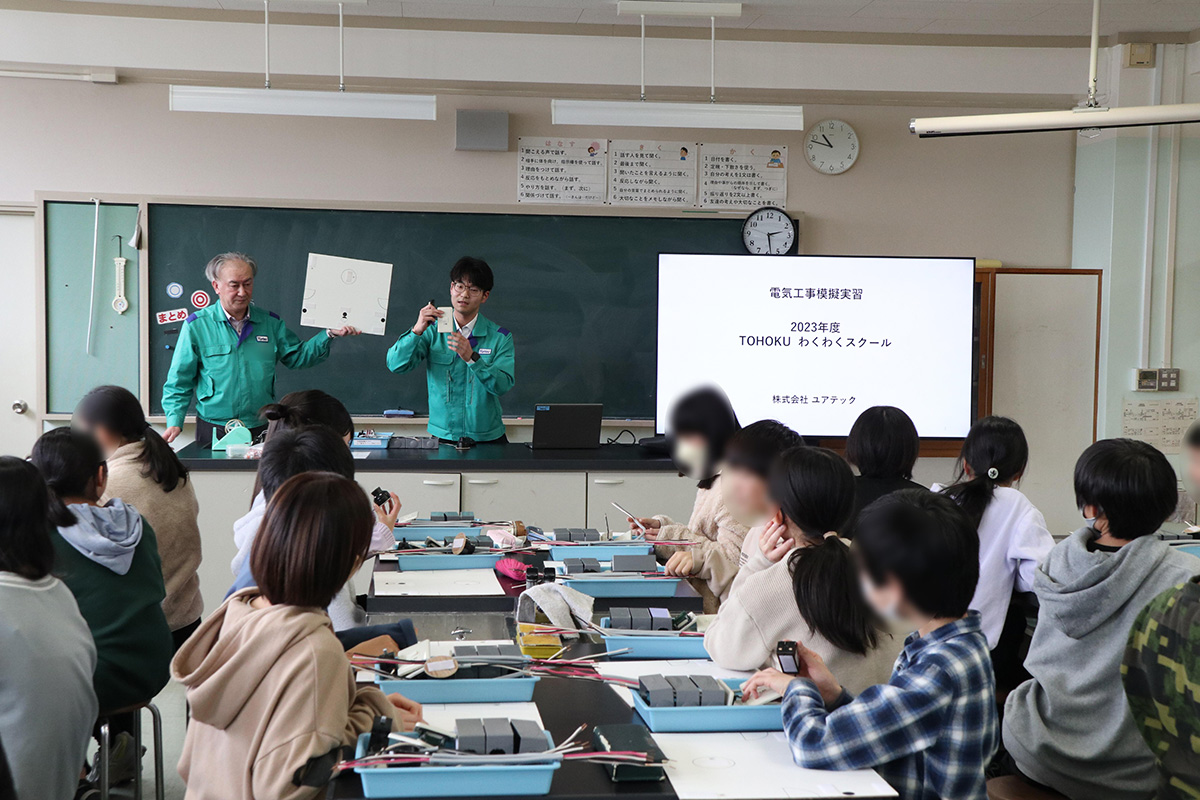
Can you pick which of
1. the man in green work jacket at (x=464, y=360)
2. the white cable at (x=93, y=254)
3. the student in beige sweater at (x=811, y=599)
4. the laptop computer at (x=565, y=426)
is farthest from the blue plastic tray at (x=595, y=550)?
the white cable at (x=93, y=254)

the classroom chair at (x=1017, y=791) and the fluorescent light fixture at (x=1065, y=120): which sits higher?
the fluorescent light fixture at (x=1065, y=120)

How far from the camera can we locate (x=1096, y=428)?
504cm

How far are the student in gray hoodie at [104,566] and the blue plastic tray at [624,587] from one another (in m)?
0.94

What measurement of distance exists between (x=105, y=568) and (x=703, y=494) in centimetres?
161

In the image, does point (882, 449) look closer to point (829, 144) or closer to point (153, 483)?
point (153, 483)

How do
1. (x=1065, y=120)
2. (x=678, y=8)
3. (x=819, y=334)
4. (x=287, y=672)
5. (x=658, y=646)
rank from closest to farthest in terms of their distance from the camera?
(x=287, y=672)
(x=658, y=646)
(x=1065, y=120)
(x=678, y=8)
(x=819, y=334)

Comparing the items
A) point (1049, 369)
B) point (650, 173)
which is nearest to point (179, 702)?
point (650, 173)

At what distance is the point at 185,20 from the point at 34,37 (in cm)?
65

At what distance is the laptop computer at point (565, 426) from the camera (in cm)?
423

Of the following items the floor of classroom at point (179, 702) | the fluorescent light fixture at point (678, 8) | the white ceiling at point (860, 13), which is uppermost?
the white ceiling at point (860, 13)

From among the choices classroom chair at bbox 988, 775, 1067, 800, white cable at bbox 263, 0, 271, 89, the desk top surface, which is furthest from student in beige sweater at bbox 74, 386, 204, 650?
white cable at bbox 263, 0, 271, 89

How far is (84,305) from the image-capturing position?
15.4 ft

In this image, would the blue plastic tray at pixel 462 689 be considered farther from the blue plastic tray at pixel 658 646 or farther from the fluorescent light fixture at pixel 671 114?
the fluorescent light fixture at pixel 671 114

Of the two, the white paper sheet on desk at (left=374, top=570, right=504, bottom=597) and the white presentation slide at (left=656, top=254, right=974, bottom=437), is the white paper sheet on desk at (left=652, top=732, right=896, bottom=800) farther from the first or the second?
the white presentation slide at (left=656, top=254, right=974, bottom=437)
